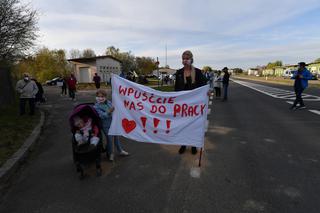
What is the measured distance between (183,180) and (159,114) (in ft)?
4.40

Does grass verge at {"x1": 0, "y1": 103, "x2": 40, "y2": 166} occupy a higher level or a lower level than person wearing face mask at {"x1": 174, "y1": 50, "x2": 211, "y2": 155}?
lower

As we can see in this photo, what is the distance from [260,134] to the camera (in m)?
6.72

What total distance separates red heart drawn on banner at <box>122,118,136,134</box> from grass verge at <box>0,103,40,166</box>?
8.05 feet

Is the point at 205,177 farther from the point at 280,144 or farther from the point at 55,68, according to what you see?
the point at 55,68

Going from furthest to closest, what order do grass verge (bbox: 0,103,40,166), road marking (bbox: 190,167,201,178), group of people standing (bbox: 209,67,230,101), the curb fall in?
group of people standing (bbox: 209,67,230,101)
grass verge (bbox: 0,103,40,166)
the curb
road marking (bbox: 190,167,201,178)

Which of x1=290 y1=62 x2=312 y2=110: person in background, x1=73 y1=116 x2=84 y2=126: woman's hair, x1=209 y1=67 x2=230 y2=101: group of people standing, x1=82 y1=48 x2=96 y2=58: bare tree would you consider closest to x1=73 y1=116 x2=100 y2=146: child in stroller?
x1=73 y1=116 x2=84 y2=126: woman's hair

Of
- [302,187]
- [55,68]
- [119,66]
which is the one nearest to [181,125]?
[302,187]

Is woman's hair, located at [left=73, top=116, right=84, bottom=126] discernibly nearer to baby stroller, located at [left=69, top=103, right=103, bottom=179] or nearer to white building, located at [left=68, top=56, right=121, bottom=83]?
baby stroller, located at [left=69, top=103, right=103, bottom=179]

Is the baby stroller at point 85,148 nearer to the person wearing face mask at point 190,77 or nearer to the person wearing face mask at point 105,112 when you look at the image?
the person wearing face mask at point 105,112

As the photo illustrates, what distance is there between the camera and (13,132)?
7320 mm

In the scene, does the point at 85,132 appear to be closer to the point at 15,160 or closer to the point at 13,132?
the point at 15,160

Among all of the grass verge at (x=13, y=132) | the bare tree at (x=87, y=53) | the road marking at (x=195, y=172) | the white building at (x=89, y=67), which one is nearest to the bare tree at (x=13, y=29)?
the grass verge at (x=13, y=132)

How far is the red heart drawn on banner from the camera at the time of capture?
4840 mm

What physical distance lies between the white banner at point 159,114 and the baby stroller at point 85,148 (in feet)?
1.42
